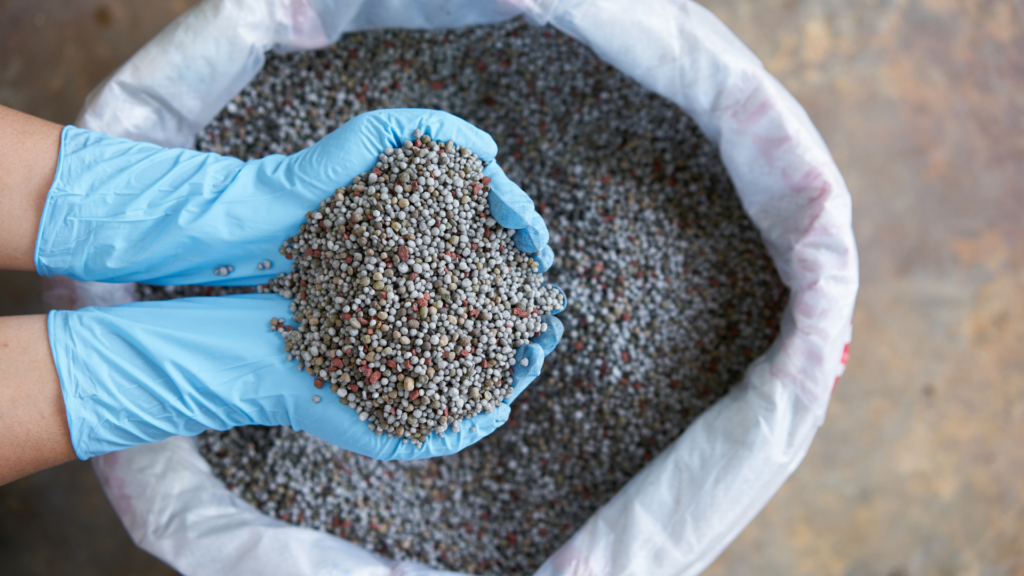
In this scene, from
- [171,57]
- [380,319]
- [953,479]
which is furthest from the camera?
[953,479]

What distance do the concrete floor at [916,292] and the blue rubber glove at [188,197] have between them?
1.23m

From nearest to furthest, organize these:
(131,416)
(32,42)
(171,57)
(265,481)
→ (131,416), (171,57), (265,481), (32,42)

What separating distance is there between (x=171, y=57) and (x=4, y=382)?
87 centimetres

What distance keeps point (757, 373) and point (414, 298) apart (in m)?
1.02

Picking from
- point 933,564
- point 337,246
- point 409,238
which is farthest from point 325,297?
point 933,564

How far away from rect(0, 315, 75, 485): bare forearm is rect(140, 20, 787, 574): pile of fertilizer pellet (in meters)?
0.43

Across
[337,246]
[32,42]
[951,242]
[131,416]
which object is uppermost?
[32,42]

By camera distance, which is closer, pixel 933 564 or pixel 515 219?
pixel 515 219

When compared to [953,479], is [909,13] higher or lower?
higher

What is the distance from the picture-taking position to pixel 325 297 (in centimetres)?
128

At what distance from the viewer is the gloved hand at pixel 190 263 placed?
1288 mm

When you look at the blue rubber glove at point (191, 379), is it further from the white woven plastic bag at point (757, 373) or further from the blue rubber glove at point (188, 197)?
the white woven plastic bag at point (757, 373)

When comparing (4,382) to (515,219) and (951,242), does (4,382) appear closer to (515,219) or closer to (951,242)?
(515,219)

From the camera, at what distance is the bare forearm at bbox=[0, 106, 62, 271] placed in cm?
129
